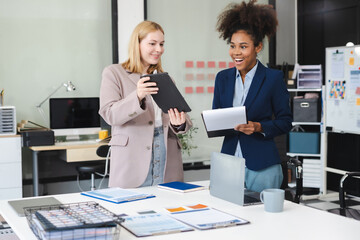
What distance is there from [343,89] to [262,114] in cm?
328

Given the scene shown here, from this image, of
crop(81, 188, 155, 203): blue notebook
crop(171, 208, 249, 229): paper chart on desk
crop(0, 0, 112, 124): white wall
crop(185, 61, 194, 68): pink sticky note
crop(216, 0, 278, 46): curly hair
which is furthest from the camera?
crop(185, 61, 194, 68): pink sticky note

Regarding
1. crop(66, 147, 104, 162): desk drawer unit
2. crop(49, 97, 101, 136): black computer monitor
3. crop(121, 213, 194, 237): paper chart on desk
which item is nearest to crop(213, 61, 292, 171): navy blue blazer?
crop(121, 213, 194, 237): paper chart on desk

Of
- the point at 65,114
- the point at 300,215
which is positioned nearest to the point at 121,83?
the point at 300,215

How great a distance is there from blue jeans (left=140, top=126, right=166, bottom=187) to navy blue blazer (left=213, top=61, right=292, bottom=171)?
0.33 m

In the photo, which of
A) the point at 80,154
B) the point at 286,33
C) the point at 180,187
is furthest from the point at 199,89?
the point at 180,187

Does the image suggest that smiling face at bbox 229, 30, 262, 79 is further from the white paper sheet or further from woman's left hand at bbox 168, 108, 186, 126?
woman's left hand at bbox 168, 108, 186, 126

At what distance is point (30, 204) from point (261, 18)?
4.88 feet

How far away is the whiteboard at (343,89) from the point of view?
17.6ft

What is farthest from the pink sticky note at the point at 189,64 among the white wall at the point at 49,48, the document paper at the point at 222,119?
the document paper at the point at 222,119

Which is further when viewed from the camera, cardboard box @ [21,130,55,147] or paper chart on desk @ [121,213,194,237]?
cardboard box @ [21,130,55,147]

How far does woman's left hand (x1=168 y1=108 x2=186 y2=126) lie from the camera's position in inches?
97.7

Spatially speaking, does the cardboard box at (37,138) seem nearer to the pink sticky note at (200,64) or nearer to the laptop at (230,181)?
the pink sticky note at (200,64)

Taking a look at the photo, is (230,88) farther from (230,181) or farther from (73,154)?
(73,154)

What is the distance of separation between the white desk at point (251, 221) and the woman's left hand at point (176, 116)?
39cm
